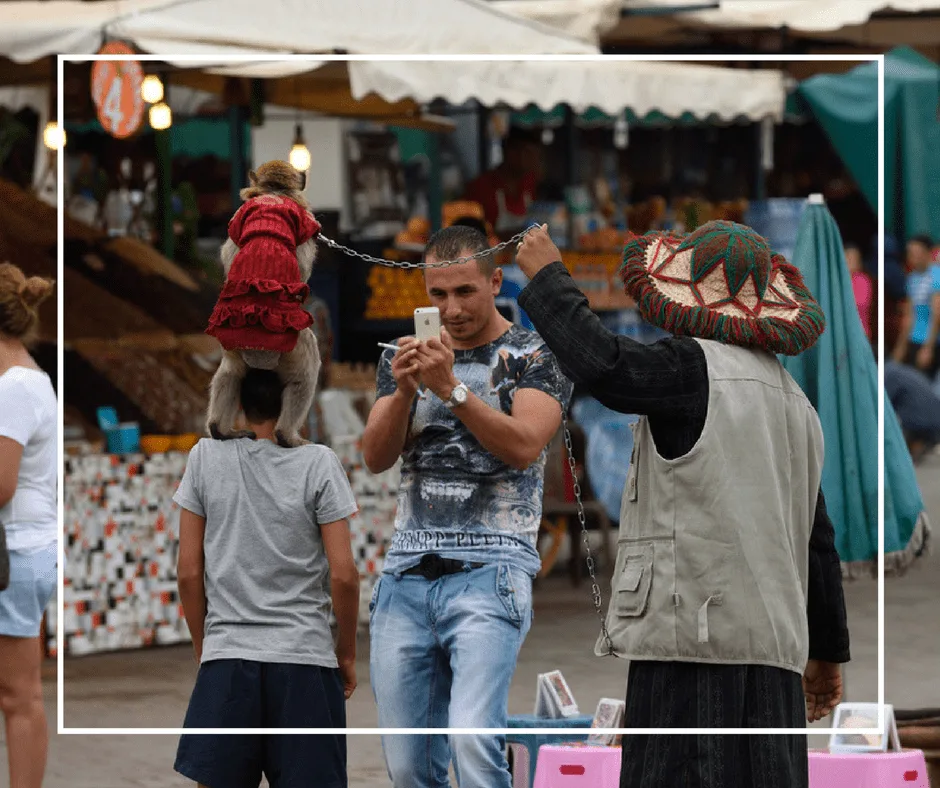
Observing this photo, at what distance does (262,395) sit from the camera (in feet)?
13.8

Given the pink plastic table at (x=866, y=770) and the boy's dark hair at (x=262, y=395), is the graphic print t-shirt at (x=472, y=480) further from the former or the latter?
the pink plastic table at (x=866, y=770)

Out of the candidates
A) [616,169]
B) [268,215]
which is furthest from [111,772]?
[616,169]

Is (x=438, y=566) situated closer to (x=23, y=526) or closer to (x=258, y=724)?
(x=258, y=724)

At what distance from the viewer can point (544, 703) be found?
5.41 meters

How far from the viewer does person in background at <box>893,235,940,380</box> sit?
609 inches

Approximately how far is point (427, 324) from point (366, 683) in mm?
3769

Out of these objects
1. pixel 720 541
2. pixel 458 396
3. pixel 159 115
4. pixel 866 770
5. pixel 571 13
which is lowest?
pixel 866 770

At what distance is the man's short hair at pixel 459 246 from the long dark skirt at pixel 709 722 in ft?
4.20

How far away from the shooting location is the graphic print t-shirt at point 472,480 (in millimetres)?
4391

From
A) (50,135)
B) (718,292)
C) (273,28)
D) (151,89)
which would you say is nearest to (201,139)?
(50,135)

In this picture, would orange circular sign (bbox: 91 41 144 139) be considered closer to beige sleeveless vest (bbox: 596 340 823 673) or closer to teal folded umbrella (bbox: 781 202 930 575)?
teal folded umbrella (bbox: 781 202 930 575)

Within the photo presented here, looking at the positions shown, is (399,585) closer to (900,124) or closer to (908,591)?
(908,591)

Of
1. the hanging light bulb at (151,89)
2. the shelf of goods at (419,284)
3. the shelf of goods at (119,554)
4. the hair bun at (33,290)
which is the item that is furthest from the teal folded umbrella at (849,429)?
the shelf of goods at (419,284)

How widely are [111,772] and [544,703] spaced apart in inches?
72.2
